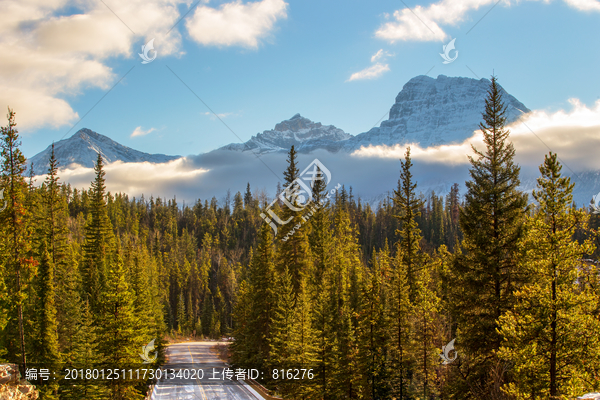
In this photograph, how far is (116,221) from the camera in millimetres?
119312

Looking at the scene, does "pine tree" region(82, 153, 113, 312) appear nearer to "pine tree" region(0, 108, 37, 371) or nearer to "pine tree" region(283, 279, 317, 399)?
"pine tree" region(0, 108, 37, 371)

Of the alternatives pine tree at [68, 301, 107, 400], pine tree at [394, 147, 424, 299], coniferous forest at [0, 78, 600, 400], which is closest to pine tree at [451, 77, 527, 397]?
coniferous forest at [0, 78, 600, 400]

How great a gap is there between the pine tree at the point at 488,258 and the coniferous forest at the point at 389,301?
0.07 m

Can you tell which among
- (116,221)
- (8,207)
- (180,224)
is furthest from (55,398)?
(180,224)

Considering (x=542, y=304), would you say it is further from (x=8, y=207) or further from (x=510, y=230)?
(x=8, y=207)

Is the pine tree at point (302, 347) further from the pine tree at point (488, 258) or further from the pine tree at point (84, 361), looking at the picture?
the pine tree at point (84, 361)

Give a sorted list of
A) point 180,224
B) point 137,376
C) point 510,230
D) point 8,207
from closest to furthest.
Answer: point 510,230, point 8,207, point 137,376, point 180,224

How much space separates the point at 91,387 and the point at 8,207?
1465 cm

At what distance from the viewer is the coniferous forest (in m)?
A: 14.1

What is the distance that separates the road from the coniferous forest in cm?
242

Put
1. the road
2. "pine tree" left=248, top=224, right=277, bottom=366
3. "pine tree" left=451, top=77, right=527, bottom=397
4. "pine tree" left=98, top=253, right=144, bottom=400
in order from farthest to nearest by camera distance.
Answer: "pine tree" left=248, top=224, right=277, bottom=366 < "pine tree" left=98, top=253, right=144, bottom=400 < the road < "pine tree" left=451, top=77, right=527, bottom=397

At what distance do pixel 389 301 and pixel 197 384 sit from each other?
1752 cm

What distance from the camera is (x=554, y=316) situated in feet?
45.5

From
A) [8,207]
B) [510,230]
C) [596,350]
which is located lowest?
[596,350]
